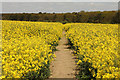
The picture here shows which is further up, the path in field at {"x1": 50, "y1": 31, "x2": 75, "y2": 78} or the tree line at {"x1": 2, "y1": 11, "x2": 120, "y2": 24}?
the tree line at {"x1": 2, "y1": 11, "x2": 120, "y2": 24}

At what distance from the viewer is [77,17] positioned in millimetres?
33656

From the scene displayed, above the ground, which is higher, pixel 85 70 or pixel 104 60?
pixel 104 60

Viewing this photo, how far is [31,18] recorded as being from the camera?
120 ft

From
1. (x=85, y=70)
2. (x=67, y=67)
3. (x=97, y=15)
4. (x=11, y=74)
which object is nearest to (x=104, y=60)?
(x=85, y=70)

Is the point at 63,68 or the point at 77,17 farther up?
the point at 77,17

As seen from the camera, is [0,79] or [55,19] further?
[55,19]

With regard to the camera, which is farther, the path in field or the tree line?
the tree line

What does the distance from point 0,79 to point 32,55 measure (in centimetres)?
136

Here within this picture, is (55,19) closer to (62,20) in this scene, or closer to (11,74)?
(62,20)

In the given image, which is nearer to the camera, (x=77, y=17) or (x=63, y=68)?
(x=63, y=68)

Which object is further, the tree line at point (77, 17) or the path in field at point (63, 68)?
the tree line at point (77, 17)

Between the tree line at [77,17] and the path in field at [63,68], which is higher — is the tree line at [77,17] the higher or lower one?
the higher one

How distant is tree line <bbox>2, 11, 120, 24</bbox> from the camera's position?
28.8m

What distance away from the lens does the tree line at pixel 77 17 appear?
28844 mm
